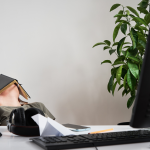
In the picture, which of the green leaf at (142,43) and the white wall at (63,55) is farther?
the white wall at (63,55)

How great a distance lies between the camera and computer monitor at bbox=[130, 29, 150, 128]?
426mm

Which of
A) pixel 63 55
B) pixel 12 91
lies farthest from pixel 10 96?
pixel 63 55

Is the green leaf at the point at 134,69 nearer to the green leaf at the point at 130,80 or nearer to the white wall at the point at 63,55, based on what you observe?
the green leaf at the point at 130,80

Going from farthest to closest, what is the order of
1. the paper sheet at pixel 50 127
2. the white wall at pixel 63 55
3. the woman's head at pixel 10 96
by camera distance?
1. the white wall at pixel 63 55
2. the woman's head at pixel 10 96
3. the paper sheet at pixel 50 127

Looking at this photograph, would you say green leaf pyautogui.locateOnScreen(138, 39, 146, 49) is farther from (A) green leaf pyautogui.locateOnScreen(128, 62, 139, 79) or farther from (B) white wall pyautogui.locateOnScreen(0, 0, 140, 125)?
(B) white wall pyautogui.locateOnScreen(0, 0, 140, 125)

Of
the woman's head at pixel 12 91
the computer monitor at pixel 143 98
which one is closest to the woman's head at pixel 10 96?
the woman's head at pixel 12 91

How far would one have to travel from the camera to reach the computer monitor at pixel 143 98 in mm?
426

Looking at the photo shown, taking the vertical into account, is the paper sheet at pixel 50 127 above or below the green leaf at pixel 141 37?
below

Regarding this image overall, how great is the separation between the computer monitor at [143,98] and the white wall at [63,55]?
2080 millimetres

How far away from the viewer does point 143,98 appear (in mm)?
437

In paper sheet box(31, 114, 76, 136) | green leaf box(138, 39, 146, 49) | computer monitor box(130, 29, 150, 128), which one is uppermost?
green leaf box(138, 39, 146, 49)

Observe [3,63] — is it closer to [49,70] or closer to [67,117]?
[49,70]

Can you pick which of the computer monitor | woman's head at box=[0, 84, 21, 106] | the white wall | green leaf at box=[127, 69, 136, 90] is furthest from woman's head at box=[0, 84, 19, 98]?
the computer monitor

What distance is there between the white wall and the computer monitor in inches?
81.9
